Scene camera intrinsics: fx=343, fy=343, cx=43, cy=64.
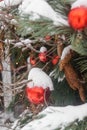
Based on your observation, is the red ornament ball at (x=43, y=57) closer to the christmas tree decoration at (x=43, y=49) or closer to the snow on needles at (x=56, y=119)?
the christmas tree decoration at (x=43, y=49)

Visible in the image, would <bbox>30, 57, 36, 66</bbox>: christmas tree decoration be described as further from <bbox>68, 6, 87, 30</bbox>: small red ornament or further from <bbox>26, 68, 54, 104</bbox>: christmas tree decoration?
<bbox>68, 6, 87, 30</bbox>: small red ornament

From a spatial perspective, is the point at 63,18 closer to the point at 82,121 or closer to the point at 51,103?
the point at 82,121

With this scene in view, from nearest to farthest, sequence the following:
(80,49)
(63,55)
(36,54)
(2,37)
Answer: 1. (80,49)
2. (63,55)
3. (36,54)
4. (2,37)

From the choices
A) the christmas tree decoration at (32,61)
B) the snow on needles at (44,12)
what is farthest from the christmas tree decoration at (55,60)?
the snow on needles at (44,12)

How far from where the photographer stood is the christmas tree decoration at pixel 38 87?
2.70ft

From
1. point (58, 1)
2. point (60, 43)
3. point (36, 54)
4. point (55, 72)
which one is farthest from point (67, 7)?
point (36, 54)

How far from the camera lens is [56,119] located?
72cm

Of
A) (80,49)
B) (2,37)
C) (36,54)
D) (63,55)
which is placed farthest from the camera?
(2,37)

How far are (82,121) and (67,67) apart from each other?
156mm

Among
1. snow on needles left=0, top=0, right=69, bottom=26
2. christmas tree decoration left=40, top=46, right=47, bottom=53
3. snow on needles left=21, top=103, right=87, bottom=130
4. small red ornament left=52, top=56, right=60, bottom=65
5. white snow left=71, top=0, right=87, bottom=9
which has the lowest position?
snow on needles left=21, top=103, right=87, bottom=130

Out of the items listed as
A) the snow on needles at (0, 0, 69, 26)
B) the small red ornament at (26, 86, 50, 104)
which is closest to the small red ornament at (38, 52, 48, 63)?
the small red ornament at (26, 86, 50, 104)

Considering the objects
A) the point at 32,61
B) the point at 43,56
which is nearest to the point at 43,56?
the point at 43,56

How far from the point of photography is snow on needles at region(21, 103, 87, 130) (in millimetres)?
707

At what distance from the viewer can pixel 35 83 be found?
87cm
